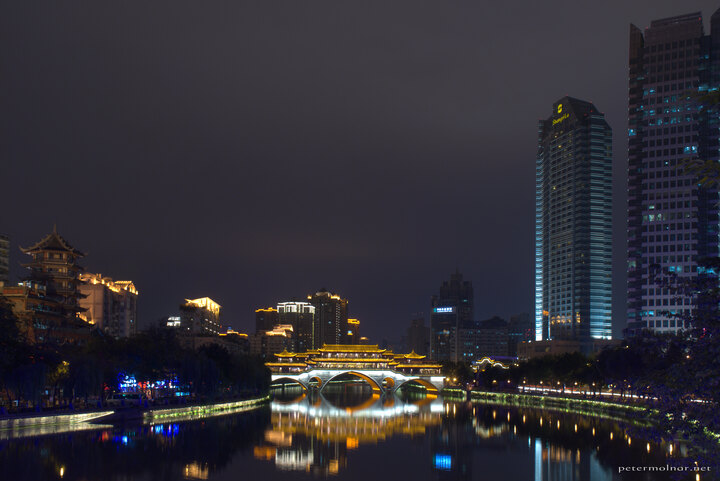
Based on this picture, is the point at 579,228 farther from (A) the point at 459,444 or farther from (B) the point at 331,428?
(A) the point at 459,444

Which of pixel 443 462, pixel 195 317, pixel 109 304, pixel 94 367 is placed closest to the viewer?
pixel 443 462

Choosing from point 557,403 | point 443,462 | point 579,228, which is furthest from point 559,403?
point 579,228

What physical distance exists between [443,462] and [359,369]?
2965 inches

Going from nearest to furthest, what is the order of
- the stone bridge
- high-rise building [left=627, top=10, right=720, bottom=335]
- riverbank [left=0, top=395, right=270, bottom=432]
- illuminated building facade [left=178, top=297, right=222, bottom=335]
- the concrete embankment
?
riverbank [left=0, top=395, right=270, bottom=432], the concrete embankment, high-rise building [left=627, top=10, right=720, bottom=335], the stone bridge, illuminated building facade [left=178, top=297, right=222, bottom=335]

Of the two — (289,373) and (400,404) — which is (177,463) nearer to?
(400,404)

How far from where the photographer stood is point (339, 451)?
50.8 metres

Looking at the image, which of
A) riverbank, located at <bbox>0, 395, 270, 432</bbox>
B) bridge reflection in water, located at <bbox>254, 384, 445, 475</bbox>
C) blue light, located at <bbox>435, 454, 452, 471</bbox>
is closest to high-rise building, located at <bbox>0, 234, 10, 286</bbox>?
bridge reflection in water, located at <bbox>254, 384, 445, 475</bbox>

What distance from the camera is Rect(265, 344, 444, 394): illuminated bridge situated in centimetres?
11925

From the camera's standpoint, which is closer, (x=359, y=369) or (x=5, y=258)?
(x=5, y=258)

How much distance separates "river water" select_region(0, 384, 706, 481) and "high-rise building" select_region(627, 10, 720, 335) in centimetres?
5093

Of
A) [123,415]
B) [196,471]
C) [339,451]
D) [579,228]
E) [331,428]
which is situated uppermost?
[579,228]

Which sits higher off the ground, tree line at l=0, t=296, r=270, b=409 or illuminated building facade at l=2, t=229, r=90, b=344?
illuminated building facade at l=2, t=229, r=90, b=344

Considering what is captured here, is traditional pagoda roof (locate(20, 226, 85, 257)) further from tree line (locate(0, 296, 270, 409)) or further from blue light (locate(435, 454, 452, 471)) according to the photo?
blue light (locate(435, 454, 452, 471))

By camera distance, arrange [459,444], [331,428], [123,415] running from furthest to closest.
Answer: [331,428], [123,415], [459,444]
